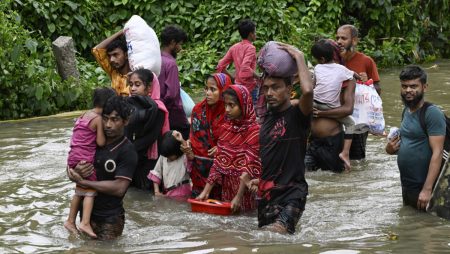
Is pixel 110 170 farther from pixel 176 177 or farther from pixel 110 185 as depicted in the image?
pixel 176 177

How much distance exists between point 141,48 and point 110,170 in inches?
92.9

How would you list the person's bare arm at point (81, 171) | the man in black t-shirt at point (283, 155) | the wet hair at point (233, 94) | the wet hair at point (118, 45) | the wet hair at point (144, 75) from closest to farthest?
1. the person's bare arm at point (81, 171)
2. the man in black t-shirt at point (283, 155)
3. the wet hair at point (233, 94)
4. the wet hair at point (144, 75)
5. the wet hair at point (118, 45)

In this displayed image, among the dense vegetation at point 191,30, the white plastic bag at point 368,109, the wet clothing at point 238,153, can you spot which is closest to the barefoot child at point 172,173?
the wet clothing at point 238,153

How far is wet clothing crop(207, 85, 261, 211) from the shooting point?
7457 mm

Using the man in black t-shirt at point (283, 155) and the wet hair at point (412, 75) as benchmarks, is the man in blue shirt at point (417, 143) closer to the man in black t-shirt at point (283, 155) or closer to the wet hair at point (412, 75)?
the wet hair at point (412, 75)

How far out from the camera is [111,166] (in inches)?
257

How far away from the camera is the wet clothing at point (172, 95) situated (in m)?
9.09

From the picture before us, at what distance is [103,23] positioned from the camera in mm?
17844

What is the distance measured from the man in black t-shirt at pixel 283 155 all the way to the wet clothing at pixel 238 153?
0.59 meters

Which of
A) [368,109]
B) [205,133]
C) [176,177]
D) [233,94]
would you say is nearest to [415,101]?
[233,94]

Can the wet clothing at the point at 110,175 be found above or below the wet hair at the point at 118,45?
below

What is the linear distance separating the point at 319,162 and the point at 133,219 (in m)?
2.62

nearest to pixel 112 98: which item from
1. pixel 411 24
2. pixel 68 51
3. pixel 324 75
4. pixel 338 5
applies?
pixel 324 75

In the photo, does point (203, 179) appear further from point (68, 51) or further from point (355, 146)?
point (68, 51)
